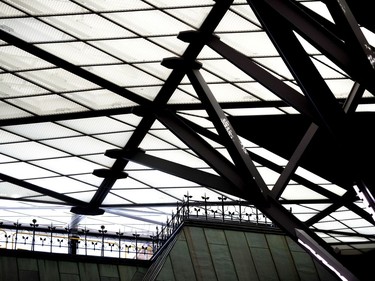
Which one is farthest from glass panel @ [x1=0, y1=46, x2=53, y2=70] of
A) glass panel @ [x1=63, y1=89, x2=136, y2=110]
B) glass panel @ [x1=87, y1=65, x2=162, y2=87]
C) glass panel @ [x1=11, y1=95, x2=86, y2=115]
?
glass panel @ [x1=63, y1=89, x2=136, y2=110]

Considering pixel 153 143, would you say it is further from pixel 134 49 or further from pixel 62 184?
pixel 134 49

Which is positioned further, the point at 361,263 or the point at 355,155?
the point at 361,263

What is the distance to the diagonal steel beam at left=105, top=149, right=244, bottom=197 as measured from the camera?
35322mm

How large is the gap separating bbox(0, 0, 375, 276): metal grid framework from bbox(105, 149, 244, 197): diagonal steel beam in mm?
55

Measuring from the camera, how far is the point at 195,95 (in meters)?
38.2

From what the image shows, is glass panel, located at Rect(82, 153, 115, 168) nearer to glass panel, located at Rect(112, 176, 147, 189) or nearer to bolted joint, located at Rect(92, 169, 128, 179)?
bolted joint, located at Rect(92, 169, 128, 179)

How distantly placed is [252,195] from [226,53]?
17.8ft

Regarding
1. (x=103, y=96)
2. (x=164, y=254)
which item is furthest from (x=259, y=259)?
(x=103, y=96)

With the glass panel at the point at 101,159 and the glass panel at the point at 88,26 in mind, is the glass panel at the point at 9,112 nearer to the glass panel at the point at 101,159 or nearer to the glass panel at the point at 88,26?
the glass panel at the point at 101,159

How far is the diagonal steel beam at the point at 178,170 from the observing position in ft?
116

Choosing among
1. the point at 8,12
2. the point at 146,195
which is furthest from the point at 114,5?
the point at 146,195

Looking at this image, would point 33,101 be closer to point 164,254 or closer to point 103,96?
point 103,96

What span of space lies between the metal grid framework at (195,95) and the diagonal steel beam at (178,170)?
0.05 meters

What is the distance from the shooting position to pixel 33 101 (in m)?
38.5
